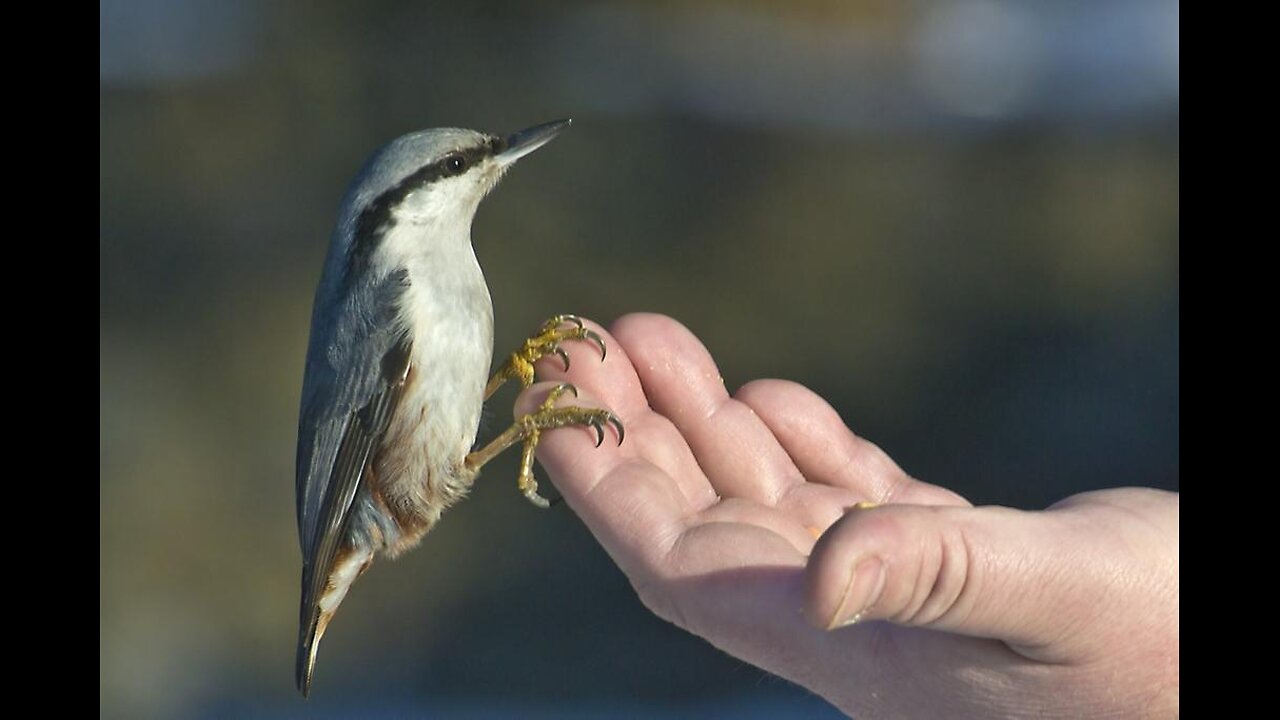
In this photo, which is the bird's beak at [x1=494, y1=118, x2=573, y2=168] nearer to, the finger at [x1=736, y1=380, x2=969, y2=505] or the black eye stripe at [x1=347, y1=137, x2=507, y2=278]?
the black eye stripe at [x1=347, y1=137, x2=507, y2=278]

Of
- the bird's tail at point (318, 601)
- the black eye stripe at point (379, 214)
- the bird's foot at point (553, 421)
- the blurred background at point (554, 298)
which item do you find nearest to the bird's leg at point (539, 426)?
the bird's foot at point (553, 421)

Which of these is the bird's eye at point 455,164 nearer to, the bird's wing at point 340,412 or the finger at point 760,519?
the bird's wing at point 340,412

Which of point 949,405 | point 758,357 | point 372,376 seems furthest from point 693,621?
point 949,405

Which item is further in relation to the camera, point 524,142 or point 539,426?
point 524,142

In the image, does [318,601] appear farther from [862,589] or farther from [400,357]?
[862,589]

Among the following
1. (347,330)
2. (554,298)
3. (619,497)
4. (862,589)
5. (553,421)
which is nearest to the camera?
A: (862,589)

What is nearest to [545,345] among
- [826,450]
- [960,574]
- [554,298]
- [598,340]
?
[598,340]
